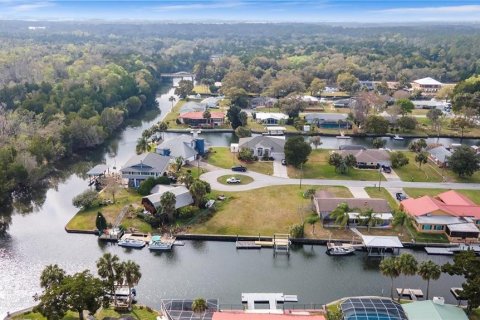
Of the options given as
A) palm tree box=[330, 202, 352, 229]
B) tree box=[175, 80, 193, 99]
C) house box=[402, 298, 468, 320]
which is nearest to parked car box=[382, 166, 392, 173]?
palm tree box=[330, 202, 352, 229]

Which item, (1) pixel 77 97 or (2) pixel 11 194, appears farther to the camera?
(1) pixel 77 97

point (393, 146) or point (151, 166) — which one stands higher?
point (151, 166)

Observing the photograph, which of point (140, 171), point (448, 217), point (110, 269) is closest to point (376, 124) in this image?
point (448, 217)

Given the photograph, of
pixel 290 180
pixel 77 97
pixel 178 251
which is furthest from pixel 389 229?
pixel 77 97

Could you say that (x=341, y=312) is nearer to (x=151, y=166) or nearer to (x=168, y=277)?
(x=168, y=277)

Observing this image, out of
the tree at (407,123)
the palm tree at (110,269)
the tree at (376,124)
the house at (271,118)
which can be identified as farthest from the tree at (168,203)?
the tree at (407,123)
